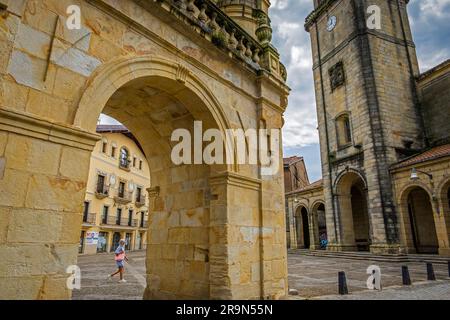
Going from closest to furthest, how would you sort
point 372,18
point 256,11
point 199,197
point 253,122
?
point 199,197, point 253,122, point 256,11, point 372,18

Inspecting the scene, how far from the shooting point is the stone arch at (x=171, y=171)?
411 centimetres

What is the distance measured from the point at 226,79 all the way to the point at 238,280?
3.08 metres

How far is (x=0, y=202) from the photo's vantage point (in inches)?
88.7

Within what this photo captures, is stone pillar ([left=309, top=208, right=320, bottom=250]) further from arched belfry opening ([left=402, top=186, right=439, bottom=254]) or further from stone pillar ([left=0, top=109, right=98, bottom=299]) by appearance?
stone pillar ([left=0, top=109, right=98, bottom=299])

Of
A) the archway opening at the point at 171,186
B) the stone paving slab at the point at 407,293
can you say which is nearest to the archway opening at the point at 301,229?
the stone paving slab at the point at 407,293

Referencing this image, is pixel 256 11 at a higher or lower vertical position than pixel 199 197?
higher

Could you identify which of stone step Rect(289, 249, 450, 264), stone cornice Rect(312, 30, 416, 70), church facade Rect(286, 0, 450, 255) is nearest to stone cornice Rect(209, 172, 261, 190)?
stone step Rect(289, 249, 450, 264)

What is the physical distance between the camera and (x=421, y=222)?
17.1 meters

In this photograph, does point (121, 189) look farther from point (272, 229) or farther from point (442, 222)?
point (272, 229)

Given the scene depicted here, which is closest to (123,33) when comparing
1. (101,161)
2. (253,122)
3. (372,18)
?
(253,122)

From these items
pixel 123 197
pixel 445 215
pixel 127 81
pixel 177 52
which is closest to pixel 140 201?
A: pixel 123 197

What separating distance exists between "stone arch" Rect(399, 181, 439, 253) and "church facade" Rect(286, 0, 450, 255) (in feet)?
0.16

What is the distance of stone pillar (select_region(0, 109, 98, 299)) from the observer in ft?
7.47
